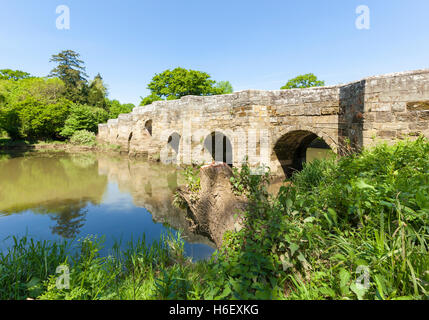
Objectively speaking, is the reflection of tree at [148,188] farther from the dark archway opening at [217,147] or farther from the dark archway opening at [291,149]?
the dark archway opening at [291,149]

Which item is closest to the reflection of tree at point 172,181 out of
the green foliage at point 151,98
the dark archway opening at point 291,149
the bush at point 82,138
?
the dark archway opening at point 291,149

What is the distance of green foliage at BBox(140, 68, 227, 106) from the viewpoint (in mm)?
28812

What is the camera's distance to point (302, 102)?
22.4 ft

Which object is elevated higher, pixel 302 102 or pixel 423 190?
pixel 302 102

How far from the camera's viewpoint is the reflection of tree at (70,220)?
173 inches

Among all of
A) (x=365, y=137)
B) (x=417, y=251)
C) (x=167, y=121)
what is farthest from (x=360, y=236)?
(x=167, y=121)

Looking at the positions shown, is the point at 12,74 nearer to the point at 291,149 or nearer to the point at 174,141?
the point at 174,141

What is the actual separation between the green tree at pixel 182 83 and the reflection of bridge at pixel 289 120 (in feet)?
52.8

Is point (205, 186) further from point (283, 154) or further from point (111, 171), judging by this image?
point (111, 171)

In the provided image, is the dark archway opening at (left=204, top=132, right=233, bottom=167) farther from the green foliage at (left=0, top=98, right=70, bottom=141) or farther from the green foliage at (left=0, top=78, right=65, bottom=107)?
the green foliage at (left=0, top=78, right=65, bottom=107)

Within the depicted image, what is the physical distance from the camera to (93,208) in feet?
19.3

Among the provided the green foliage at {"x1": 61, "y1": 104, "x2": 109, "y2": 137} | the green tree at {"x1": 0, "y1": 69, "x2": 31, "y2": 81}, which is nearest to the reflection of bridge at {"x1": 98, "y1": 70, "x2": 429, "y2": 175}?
the green foliage at {"x1": 61, "y1": 104, "x2": 109, "y2": 137}

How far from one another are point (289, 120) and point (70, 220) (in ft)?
22.2

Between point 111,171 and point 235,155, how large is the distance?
6.96 m
